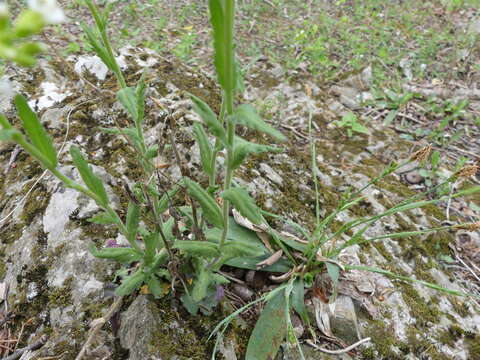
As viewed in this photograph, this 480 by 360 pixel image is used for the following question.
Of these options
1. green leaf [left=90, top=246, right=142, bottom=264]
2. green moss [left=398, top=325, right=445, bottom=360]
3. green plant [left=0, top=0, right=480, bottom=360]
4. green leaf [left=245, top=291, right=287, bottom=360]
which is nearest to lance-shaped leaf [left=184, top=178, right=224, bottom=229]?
green plant [left=0, top=0, right=480, bottom=360]

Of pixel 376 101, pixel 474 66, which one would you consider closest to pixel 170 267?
pixel 376 101

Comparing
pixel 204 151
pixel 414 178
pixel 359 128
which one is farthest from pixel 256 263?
pixel 359 128

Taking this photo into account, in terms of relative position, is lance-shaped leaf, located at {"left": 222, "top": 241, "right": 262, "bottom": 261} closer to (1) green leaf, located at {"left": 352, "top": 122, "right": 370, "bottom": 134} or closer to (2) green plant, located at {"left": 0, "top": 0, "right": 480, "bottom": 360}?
(2) green plant, located at {"left": 0, "top": 0, "right": 480, "bottom": 360}

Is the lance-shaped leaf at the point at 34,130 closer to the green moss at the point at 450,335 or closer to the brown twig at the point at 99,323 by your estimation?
→ the brown twig at the point at 99,323

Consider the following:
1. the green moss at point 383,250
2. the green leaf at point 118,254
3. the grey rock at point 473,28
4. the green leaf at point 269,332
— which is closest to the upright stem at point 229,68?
the green leaf at point 118,254

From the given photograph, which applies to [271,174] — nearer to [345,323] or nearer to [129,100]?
[345,323]
